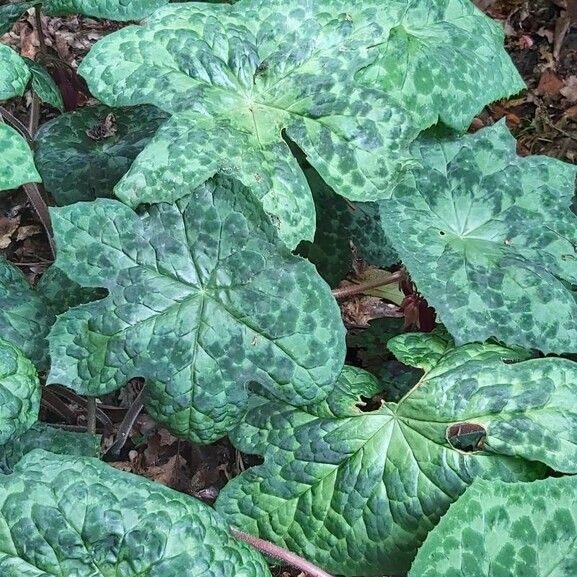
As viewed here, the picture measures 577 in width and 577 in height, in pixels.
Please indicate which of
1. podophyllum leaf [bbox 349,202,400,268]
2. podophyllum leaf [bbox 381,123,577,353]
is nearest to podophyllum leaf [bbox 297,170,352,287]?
podophyllum leaf [bbox 349,202,400,268]

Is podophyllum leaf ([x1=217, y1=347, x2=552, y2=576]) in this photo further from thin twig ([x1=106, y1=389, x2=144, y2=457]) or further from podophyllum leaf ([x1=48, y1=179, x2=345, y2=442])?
thin twig ([x1=106, y1=389, x2=144, y2=457])

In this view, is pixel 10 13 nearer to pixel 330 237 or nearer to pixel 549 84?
pixel 330 237

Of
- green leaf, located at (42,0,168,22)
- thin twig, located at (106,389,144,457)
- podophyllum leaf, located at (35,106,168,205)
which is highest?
green leaf, located at (42,0,168,22)

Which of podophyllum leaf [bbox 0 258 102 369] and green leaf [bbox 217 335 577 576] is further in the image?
podophyllum leaf [bbox 0 258 102 369]

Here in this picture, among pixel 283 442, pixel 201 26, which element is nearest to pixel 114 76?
pixel 201 26

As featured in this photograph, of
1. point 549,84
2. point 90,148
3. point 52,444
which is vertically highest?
point 90,148

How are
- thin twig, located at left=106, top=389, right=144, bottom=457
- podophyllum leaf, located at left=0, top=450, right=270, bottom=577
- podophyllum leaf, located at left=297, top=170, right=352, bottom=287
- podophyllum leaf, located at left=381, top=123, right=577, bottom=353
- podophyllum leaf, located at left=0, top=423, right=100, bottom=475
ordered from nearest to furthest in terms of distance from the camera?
podophyllum leaf, located at left=0, top=450, right=270, bottom=577 < podophyllum leaf, located at left=381, top=123, right=577, bottom=353 < podophyllum leaf, located at left=0, top=423, right=100, bottom=475 < thin twig, located at left=106, top=389, right=144, bottom=457 < podophyllum leaf, located at left=297, top=170, right=352, bottom=287

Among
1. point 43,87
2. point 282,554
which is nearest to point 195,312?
point 282,554
